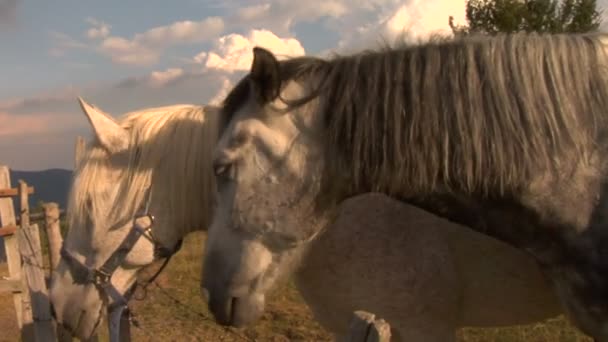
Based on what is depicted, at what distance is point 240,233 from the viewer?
251cm

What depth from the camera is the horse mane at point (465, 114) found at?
2258 millimetres

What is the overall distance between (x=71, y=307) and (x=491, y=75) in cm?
266

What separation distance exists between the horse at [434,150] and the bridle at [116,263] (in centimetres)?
100

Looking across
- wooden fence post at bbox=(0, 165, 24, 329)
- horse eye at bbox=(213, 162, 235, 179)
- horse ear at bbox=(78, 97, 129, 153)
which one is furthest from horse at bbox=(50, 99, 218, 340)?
wooden fence post at bbox=(0, 165, 24, 329)

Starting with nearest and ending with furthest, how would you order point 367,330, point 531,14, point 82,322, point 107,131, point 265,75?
point 367,330 < point 265,75 < point 107,131 < point 82,322 < point 531,14

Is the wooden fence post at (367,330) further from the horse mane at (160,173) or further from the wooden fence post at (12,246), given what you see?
the wooden fence post at (12,246)

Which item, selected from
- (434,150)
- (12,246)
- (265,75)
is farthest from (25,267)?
(434,150)

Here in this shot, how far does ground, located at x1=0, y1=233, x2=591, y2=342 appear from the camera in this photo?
596 centimetres

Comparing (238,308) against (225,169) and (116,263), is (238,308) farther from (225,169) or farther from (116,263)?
(116,263)

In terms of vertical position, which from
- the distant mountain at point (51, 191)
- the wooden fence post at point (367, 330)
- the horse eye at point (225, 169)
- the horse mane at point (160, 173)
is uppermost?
the horse eye at point (225, 169)

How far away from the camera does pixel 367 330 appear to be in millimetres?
1969

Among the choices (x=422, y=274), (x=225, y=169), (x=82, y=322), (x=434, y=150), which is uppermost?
(x=434, y=150)

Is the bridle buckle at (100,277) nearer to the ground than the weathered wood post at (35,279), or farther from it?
farther from it

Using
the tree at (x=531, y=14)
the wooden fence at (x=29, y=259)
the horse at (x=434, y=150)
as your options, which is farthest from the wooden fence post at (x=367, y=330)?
the tree at (x=531, y=14)
